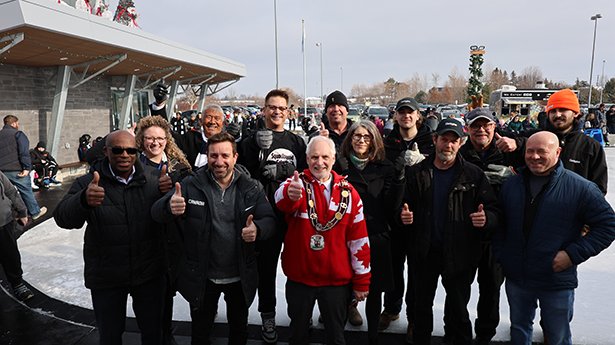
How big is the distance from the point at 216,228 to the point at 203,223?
0.09 m

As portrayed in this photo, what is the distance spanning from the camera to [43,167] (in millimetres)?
10602

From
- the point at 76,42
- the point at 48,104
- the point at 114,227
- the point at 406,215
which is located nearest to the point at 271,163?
the point at 406,215

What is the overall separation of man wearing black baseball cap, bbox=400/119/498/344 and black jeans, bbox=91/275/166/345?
1.92 m

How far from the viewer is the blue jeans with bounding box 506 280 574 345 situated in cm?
263

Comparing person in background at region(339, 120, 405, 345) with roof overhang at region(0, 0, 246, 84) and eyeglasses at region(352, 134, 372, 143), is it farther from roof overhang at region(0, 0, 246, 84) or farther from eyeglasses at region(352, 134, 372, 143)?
roof overhang at region(0, 0, 246, 84)

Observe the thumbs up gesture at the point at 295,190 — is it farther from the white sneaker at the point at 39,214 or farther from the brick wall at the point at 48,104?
the brick wall at the point at 48,104

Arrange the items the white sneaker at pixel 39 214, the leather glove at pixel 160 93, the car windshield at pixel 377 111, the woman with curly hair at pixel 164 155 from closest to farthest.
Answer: the woman with curly hair at pixel 164 155
the leather glove at pixel 160 93
the white sneaker at pixel 39 214
the car windshield at pixel 377 111

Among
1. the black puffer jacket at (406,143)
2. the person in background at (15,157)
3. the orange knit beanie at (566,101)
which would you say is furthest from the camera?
the person in background at (15,157)

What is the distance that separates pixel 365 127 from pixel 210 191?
1.27m

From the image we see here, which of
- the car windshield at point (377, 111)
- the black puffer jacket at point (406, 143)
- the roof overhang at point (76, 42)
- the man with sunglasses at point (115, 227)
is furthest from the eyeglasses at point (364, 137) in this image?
the car windshield at point (377, 111)

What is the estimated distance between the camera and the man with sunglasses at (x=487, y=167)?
327 cm

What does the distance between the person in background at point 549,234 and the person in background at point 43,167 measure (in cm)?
1140

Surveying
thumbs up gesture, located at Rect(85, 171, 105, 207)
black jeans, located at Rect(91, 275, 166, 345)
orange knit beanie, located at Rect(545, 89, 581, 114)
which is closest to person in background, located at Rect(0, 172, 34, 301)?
black jeans, located at Rect(91, 275, 166, 345)

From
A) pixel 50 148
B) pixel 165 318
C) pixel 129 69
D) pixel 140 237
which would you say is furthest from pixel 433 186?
pixel 129 69
